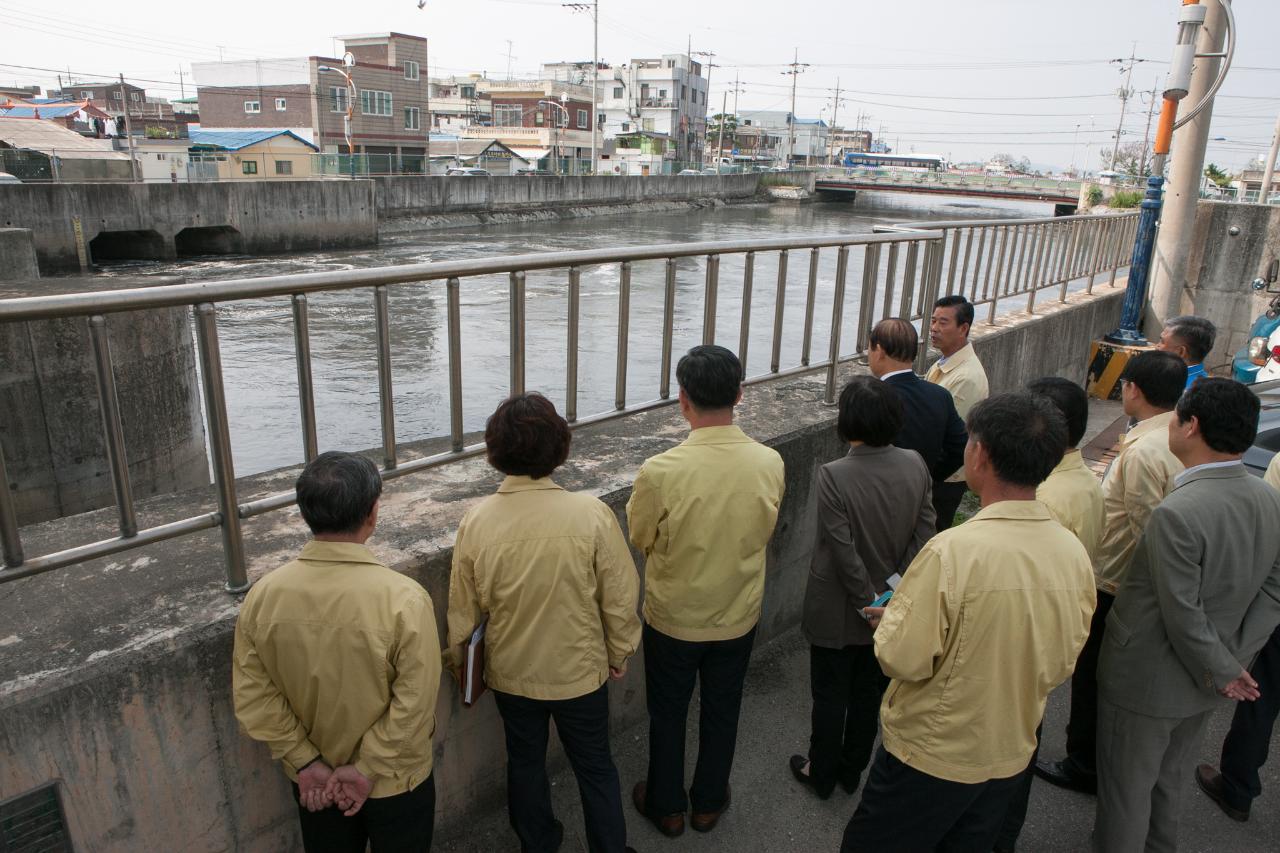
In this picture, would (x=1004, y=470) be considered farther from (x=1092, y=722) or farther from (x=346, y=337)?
(x=346, y=337)

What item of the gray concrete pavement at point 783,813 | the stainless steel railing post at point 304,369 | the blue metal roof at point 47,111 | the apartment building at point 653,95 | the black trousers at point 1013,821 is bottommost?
the gray concrete pavement at point 783,813

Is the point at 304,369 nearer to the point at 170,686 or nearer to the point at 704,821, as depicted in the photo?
the point at 170,686

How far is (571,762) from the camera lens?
249 centimetres

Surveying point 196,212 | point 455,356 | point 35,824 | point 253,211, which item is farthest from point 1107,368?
point 253,211

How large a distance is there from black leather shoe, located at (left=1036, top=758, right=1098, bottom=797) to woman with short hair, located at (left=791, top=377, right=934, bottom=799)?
0.72 meters

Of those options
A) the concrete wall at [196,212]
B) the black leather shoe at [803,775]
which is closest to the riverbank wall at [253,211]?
the concrete wall at [196,212]

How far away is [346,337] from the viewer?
15.4 m

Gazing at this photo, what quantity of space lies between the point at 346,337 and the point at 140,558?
1363cm

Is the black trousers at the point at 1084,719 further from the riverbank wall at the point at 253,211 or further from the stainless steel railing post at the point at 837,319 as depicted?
the riverbank wall at the point at 253,211

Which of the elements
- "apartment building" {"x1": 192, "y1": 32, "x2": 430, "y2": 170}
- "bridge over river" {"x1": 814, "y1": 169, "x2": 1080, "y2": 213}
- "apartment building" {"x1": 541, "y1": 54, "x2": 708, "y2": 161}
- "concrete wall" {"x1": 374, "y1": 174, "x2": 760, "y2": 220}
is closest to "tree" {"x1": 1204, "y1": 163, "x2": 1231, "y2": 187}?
"bridge over river" {"x1": 814, "y1": 169, "x2": 1080, "y2": 213}

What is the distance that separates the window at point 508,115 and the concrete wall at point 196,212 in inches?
1853

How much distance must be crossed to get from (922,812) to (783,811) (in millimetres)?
869

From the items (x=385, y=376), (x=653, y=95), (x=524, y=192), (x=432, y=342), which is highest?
(x=653, y=95)

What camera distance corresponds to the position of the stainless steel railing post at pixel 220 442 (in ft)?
6.81
